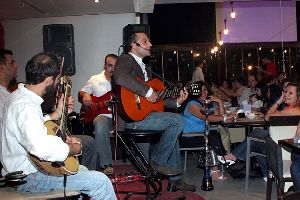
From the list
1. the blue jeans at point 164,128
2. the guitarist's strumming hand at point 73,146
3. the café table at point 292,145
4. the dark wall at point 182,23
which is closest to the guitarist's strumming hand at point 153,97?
the blue jeans at point 164,128

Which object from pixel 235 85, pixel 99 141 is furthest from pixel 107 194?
pixel 235 85

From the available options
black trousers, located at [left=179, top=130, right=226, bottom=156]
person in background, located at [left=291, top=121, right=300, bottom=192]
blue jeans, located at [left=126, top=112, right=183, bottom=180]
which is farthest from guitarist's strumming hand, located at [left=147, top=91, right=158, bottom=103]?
black trousers, located at [left=179, top=130, right=226, bottom=156]

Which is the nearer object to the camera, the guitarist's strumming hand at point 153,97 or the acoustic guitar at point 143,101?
the acoustic guitar at point 143,101

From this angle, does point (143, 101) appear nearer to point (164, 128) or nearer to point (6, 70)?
point (164, 128)

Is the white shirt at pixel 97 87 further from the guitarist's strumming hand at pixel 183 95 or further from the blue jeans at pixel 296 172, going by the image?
the blue jeans at pixel 296 172

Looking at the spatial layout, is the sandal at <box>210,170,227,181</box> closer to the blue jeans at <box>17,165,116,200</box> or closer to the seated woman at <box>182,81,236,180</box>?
the seated woman at <box>182,81,236,180</box>

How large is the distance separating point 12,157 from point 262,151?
3326 millimetres

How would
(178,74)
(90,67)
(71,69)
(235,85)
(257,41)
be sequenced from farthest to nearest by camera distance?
(178,74)
(257,41)
(235,85)
(90,67)
(71,69)

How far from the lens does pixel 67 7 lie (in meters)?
7.98

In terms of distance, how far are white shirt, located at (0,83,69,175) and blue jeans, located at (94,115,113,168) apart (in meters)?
2.40

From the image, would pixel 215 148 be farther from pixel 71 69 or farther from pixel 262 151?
pixel 71 69

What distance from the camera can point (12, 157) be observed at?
2.93 m

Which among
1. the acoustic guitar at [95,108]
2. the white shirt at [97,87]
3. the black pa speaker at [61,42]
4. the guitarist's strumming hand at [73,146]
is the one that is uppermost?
the black pa speaker at [61,42]

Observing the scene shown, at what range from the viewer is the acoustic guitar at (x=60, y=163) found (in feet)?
9.29
